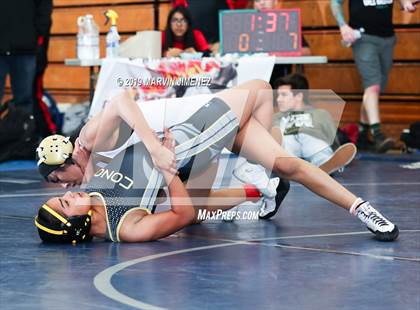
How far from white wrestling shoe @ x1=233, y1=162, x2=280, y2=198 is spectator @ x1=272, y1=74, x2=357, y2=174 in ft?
7.17

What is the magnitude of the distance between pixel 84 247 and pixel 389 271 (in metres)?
1.68

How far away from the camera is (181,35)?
1100 cm

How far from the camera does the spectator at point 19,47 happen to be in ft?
35.6

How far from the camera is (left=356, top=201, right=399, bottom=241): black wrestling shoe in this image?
18.7 ft

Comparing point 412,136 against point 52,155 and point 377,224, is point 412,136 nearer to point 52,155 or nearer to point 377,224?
point 377,224

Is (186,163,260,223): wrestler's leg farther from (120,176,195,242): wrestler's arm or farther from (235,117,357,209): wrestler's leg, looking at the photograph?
A: (120,176,195,242): wrestler's arm

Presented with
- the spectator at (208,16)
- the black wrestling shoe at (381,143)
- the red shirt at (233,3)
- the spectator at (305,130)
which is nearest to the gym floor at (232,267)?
the spectator at (305,130)

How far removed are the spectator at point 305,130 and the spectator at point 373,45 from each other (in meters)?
1.44

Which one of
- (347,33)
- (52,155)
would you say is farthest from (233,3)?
(52,155)

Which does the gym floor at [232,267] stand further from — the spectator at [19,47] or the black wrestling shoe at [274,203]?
the spectator at [19,47]

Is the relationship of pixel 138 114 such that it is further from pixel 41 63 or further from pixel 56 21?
pixel 56 21

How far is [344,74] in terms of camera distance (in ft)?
41.1

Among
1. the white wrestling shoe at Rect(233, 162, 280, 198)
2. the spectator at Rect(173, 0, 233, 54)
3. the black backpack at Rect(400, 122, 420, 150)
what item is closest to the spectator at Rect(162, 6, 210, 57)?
the spectator at Rect(173, 0, 233, 54)

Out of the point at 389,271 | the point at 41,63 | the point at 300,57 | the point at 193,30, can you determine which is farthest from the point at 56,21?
the point at 389,271
